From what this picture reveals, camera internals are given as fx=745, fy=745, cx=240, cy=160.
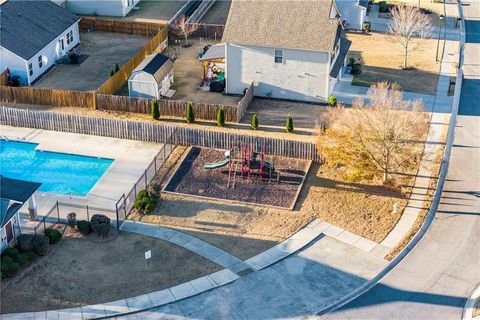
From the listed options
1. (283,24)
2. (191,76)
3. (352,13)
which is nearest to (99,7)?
(191,76)

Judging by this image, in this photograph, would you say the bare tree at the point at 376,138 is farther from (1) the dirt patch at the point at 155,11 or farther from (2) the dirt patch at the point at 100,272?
(1) the dirt patch at the point at 155,11

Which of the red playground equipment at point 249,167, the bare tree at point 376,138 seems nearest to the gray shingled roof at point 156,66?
the red playground equipment at point 249,167

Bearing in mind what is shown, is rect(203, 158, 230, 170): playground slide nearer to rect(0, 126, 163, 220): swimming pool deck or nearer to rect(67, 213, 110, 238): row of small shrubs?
rect(0, 126, 163, 220): swimming pool deck

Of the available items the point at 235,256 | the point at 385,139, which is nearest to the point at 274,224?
the point at 235,256

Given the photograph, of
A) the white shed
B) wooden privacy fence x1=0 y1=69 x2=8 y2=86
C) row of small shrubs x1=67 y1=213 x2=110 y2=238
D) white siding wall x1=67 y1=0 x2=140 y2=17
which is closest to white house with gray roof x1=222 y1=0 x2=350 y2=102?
the white shed

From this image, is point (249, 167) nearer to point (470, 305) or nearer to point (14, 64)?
point (470, 305)

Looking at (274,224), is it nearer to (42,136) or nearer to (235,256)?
(235,256)
